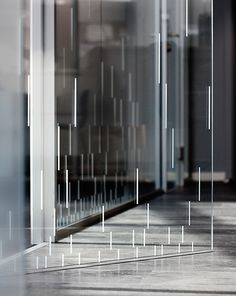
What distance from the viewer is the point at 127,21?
4.10 metres

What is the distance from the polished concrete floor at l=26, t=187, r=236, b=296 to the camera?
1979 mm

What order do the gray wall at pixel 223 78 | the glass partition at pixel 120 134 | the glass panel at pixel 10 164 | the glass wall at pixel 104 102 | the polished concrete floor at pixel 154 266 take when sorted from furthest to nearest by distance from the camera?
the gray wall at pixel 223 78, the glass wall at pixel 104 102, the glass partition at pixel 120 134, the polished concrete floor at pixel 154 266, the glass panel at pixel 10 164

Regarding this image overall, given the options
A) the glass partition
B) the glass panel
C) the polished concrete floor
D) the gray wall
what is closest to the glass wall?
the glass partition

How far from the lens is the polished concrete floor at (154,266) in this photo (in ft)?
6.49

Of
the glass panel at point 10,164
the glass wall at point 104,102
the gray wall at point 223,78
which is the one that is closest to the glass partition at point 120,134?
the glass wall at point 104,102

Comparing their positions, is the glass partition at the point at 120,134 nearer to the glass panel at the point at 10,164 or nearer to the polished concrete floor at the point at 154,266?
the polished concrete floor at the point at 154,266

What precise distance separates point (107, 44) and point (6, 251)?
9.34 ft

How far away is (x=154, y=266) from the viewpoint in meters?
2.38

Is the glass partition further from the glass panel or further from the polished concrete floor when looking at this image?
the glass panel

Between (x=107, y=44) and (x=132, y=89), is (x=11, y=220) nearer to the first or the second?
(x=107, y=44)

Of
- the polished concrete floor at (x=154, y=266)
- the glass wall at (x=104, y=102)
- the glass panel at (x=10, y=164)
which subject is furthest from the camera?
the glass wall at (x=104, y=102)

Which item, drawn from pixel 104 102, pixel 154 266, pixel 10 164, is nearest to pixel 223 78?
pixel 104 102

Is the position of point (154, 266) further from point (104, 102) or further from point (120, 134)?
point (120, 134)

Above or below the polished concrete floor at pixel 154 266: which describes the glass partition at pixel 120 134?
above
